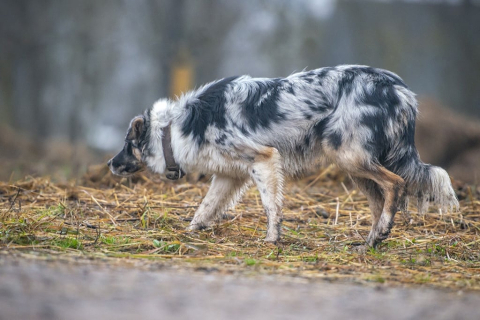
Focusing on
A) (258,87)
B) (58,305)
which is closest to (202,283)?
(58,305)

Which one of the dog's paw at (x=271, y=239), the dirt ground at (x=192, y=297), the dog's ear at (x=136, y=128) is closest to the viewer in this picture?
the dirt ground at (x=192, y=297)

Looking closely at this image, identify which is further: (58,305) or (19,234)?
(19,234)

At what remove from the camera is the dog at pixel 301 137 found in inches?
204

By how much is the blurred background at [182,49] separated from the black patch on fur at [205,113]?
12.3 meters

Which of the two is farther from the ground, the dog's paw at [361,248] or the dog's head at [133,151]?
the dog's head at [133,151]

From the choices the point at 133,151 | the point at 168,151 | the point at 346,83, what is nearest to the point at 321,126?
the point at 346,83

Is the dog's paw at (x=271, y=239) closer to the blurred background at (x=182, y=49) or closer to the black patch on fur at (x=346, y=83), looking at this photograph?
the black patch on fur at (x=346, y=83)

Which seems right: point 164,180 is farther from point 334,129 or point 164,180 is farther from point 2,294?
point 2,294

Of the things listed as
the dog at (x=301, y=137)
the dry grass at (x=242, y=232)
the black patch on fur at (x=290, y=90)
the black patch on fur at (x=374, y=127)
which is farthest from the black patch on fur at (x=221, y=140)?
the black patch on fur at (x=374, y=127)

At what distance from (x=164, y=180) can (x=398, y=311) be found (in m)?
5.21

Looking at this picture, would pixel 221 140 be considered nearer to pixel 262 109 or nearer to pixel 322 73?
pixel 262 109

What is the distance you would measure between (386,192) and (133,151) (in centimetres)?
263

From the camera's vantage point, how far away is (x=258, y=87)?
5.62 m

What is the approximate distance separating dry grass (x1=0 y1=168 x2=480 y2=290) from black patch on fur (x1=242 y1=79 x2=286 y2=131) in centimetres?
108
